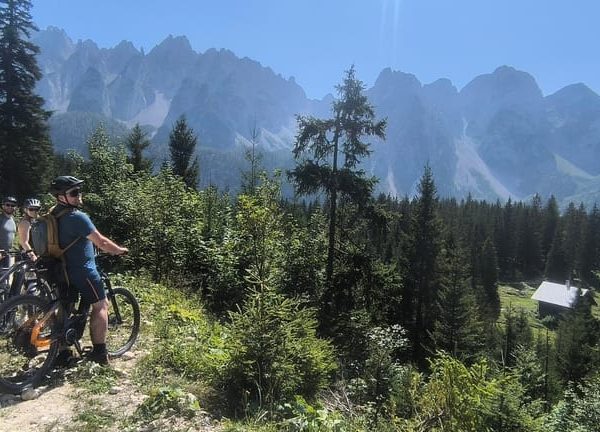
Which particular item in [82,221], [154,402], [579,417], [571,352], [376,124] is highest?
[376,124]

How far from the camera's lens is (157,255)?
12.4m

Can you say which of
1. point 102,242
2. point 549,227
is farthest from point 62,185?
point 549,227

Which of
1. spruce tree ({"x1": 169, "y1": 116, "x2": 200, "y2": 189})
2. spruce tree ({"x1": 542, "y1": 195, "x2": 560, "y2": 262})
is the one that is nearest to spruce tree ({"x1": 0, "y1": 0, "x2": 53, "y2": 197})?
spruce tree ({"x1": 169, "y1": 116, "x2": 200, "y2": 189})

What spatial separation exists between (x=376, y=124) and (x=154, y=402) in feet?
55.1

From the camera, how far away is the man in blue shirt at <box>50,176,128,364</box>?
5301 mm

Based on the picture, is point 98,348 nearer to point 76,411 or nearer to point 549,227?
point 76,411

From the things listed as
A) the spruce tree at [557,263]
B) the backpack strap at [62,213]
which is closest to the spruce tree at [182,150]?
the backpack strap at [62,213]

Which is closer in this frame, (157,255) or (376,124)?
(157,255)

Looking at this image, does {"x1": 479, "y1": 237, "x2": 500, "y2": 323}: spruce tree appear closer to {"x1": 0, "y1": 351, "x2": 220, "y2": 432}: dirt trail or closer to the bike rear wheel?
{"x1": 0, "y1": 351, "x2": 220, "y2": 432}: dirt trail

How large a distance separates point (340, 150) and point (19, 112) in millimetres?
24568

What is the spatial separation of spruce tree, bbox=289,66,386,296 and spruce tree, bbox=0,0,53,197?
21720 millimetres

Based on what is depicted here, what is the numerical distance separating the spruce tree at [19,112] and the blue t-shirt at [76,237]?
99.7 ft

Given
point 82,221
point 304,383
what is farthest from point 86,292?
point 304,383

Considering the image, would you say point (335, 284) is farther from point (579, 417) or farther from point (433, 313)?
point (433, 313)
